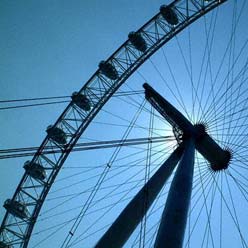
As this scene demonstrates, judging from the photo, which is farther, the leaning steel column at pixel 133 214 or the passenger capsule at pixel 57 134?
the passenger capsule at pixel 57 134

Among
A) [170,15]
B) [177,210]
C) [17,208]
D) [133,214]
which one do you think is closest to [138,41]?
[170,15]

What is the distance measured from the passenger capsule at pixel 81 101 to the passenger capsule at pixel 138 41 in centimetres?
543

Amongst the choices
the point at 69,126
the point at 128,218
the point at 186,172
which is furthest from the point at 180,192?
the point at 69,126

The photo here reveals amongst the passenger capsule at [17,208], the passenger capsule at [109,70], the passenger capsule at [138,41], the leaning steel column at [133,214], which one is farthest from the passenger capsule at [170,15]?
the passenger capsule at [17,208]

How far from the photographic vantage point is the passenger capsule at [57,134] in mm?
25250

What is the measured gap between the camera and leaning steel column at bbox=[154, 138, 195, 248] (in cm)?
959

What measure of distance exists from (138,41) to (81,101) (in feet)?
20.2

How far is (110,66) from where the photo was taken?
83.4ft

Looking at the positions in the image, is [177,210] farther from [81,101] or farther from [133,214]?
[81,101]

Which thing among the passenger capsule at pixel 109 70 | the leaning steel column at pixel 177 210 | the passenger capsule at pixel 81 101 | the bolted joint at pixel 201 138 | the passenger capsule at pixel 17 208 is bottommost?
the leaning steel column at pixel 177 210

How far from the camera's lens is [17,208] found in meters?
24.6

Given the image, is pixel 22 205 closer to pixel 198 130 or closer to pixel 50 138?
pixel 50 138

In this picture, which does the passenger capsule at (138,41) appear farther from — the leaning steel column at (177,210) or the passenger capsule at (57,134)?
the leaning steel column at (177,210)

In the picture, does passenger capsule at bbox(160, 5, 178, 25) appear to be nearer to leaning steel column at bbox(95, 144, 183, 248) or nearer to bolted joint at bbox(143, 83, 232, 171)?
bolted joint at bbox(143, 83, 232, 171)
